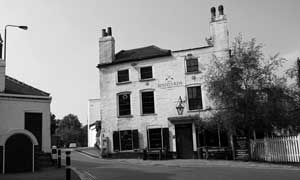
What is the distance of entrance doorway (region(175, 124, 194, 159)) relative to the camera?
84.8 ft

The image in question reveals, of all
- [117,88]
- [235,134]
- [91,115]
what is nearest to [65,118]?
[91,115]

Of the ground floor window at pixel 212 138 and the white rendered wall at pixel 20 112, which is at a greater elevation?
the white rendered wall at pixel 20 112

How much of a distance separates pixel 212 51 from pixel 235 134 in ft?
23.6

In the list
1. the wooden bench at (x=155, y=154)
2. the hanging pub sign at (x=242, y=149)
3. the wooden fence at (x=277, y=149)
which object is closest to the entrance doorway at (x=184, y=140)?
the wooden bench at (x=155, y=154)

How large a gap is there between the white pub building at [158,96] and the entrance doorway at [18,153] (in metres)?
11.5

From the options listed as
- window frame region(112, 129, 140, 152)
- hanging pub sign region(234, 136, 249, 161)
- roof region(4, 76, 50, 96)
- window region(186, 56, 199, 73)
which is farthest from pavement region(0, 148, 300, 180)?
window region(186, 56, 199, 73)

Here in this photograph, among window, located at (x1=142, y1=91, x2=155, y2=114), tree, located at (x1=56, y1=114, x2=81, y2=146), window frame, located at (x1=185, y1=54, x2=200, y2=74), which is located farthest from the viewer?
tree, located at (x1=56, y1=114, x2=81, y2=146)

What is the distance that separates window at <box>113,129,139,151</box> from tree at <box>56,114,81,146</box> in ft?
201

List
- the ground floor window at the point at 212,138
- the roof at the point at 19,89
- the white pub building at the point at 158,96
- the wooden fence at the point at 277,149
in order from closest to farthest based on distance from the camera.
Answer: the roof at the point at 19,89
the wooden fence at the point at 277,149
the ground floor window at the point at 212,138
the white pub building at the point at 158,96

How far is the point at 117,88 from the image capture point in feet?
92.3

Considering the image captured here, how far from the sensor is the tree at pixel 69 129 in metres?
89.1

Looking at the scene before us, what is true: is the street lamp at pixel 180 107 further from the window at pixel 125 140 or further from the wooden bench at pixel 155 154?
the window at pixel 125 140

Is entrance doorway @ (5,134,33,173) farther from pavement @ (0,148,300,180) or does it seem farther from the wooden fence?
the wooden fence

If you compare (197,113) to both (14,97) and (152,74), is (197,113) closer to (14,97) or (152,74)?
(152,74)
